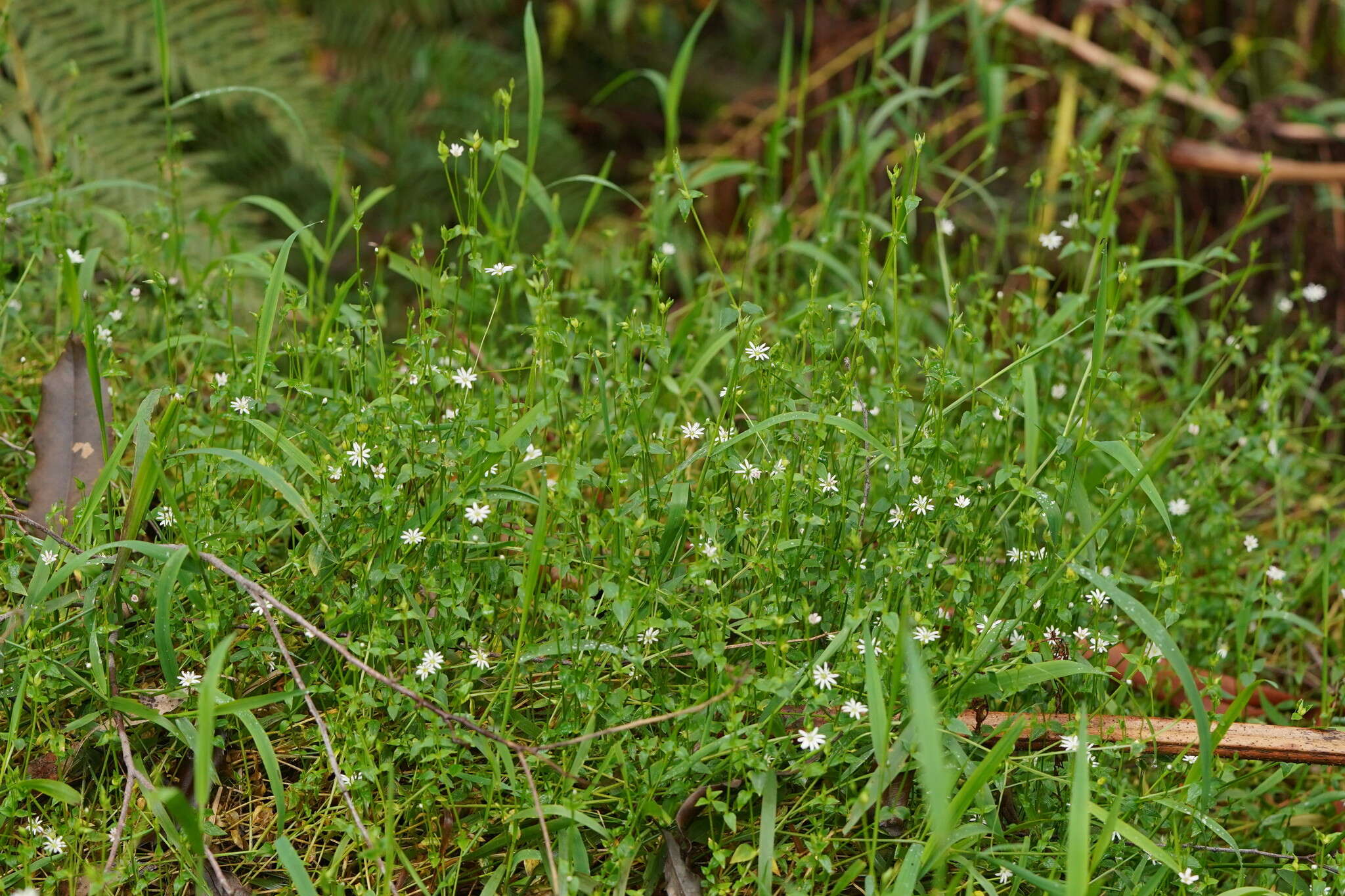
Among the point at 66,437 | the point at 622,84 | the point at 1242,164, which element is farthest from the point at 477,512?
the point at 1242,164

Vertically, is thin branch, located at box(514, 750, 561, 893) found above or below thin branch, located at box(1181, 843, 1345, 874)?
above

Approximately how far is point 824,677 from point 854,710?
0.23 ft

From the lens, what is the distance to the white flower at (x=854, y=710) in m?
1.56

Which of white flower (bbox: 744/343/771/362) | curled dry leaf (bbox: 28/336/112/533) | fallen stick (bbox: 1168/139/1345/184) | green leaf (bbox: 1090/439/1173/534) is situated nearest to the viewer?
green leaf (bbox: 1090/439/1173/534)

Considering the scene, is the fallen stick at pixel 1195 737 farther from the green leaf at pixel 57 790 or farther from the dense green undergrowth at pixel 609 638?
the green leaf at pixel 57 790

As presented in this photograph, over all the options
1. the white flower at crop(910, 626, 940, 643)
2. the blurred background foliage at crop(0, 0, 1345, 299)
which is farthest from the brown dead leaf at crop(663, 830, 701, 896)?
the blurred background foliage at crop(0, 0, 1345, 299)

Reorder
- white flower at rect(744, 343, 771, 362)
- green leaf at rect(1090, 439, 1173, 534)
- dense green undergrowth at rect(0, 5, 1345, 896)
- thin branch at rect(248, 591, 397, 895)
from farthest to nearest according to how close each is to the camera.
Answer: white flower at rect(744, 343, 771, 362), green leaf at rect(1090, 439, 1173, 534), dense green undergrowth at rect(0, 5, 1345, 896), thin branch at rect(248, 591, 397, 895)

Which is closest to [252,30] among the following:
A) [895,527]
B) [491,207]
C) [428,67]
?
[428,67]

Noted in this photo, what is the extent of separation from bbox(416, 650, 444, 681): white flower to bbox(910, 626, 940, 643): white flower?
25.6 inches

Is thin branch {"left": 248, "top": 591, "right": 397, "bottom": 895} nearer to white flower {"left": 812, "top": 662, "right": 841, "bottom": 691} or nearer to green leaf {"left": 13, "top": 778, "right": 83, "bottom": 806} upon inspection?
green leaf {"left": 13, "top": 778, "right": 83, "bottom": 806}

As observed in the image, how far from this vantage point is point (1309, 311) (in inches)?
141

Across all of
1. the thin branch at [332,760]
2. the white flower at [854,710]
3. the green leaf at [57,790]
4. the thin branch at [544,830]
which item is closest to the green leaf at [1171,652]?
the white flower at [854,710]

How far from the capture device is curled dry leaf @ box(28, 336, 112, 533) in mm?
1958

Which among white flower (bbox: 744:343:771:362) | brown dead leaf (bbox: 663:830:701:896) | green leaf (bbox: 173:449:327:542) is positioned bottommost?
brown dead leaf (bbox: 663:830:701:896)
